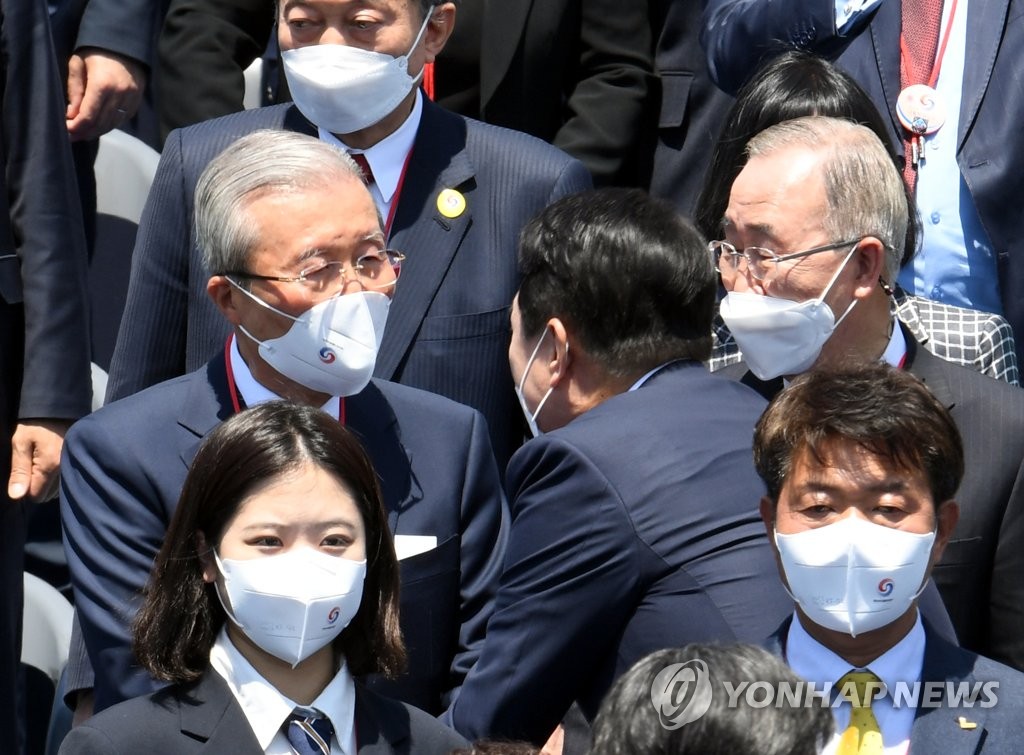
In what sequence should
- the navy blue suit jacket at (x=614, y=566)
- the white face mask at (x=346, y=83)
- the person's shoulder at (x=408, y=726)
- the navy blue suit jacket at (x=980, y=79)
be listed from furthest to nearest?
the navy blue suit jacket at (x=980, y=79)
the white face mask at (x=346, y=83)
the navy blue suit jacket at (x=614, y=566)
the person's shoulder at (x=408, y=726)

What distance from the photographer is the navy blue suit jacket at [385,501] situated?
151 inches

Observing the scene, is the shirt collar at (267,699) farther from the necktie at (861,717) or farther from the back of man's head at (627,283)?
the back of man's head at (627,283)

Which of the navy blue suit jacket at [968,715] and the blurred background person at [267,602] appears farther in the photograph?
the blurred background person at [267,602]

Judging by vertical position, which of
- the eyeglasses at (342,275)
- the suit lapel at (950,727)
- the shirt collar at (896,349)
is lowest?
the shirt collar at (896,349)

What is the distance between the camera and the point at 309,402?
416 cm

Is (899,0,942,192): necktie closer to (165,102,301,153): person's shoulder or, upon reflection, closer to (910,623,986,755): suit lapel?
(165,102,301,153): person's shoulder

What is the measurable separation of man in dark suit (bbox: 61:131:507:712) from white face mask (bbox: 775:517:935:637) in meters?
0.94

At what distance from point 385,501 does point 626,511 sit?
0.60 meters

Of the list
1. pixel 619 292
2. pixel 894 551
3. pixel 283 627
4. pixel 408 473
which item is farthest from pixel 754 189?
pixel 283 627

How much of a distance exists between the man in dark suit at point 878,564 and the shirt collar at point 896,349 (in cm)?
97

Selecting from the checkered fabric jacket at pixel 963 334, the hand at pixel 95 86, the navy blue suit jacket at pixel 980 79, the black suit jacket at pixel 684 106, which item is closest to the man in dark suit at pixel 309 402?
the checkered fabric jacket at pixel 963 334

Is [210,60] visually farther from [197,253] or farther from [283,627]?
[283,627]

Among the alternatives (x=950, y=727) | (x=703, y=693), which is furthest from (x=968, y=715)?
(x=703, y=693)

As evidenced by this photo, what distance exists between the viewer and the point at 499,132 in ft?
16.2
